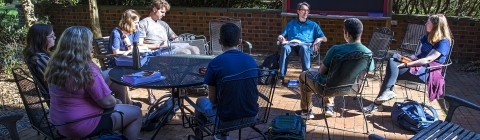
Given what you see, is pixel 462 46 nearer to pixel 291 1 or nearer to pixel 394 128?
pixel 291 1

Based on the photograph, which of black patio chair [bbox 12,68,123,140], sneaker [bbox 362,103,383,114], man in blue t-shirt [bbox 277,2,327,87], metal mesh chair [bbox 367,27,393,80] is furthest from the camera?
man in blue t-shirt [bbox 277,2,327,87]

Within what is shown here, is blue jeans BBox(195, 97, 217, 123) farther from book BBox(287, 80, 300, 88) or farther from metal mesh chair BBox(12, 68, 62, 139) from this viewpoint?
book BBox(287, 80, 300, 88)

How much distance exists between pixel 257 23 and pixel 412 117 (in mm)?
Answer: 4514

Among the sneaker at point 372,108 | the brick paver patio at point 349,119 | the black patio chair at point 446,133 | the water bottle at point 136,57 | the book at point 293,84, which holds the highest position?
the water bottle at point 136,57

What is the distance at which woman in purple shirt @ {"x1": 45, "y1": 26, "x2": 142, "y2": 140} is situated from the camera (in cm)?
280

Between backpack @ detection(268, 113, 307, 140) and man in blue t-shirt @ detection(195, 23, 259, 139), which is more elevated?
man in blue t-shirt @ detection(195, 23, 259, 139)

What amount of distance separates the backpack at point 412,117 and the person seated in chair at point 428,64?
374 mm

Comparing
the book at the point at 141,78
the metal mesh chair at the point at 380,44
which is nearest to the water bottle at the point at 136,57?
the book at the point at 141,78

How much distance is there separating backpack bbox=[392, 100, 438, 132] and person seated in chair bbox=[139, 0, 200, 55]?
8.30 ft

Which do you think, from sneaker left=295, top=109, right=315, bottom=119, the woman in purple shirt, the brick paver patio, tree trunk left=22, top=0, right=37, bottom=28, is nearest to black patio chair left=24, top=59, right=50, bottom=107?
the woman in purple shirt

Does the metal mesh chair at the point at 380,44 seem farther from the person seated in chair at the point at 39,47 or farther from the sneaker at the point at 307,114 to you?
the person seated in chair at the point at 39,47

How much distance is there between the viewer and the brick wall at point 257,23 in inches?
288

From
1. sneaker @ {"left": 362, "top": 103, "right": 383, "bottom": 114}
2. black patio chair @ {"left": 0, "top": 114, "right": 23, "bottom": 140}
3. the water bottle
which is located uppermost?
the water bottle

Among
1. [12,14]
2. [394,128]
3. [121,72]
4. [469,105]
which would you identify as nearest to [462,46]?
[394,128]
